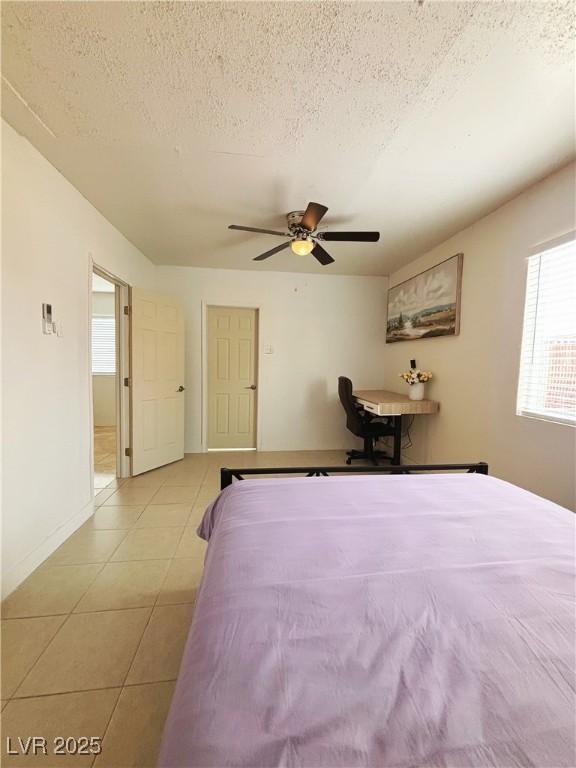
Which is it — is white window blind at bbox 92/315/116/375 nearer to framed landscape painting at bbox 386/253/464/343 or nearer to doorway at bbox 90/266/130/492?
doorway at bbox 90/266/130/492

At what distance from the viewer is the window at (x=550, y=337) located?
1.98 meters

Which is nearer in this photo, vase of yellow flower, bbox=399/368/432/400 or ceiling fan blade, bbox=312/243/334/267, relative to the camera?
ceiling fan blade, bbox=312/243/334/267

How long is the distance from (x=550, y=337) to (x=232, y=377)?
346cm

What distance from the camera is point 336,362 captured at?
450 cm

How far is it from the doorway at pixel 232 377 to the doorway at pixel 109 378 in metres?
1.22

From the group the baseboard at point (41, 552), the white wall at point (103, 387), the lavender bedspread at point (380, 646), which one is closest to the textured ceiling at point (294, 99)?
the lavender bedspread at point (380, 646)

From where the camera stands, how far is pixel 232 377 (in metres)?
4.39

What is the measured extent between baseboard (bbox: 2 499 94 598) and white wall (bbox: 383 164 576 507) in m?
3.26

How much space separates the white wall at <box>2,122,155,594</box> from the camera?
1665mm

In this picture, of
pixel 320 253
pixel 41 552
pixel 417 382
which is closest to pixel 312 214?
pixel 320 253

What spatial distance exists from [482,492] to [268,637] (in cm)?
123

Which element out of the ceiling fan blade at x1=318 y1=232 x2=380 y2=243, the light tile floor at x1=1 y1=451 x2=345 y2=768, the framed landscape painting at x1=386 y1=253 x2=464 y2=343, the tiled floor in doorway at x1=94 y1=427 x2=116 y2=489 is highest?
the ceiling fan blade at x1=318 y1=232 x2=380 y2=243

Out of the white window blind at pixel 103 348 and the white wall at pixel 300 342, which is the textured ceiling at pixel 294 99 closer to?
the white wall at pixel 300 342

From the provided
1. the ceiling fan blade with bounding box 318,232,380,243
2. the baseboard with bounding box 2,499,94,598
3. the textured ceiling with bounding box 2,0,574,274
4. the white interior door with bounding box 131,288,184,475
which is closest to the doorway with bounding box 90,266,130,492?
the white interior door with bounding box 131,288,184,475
